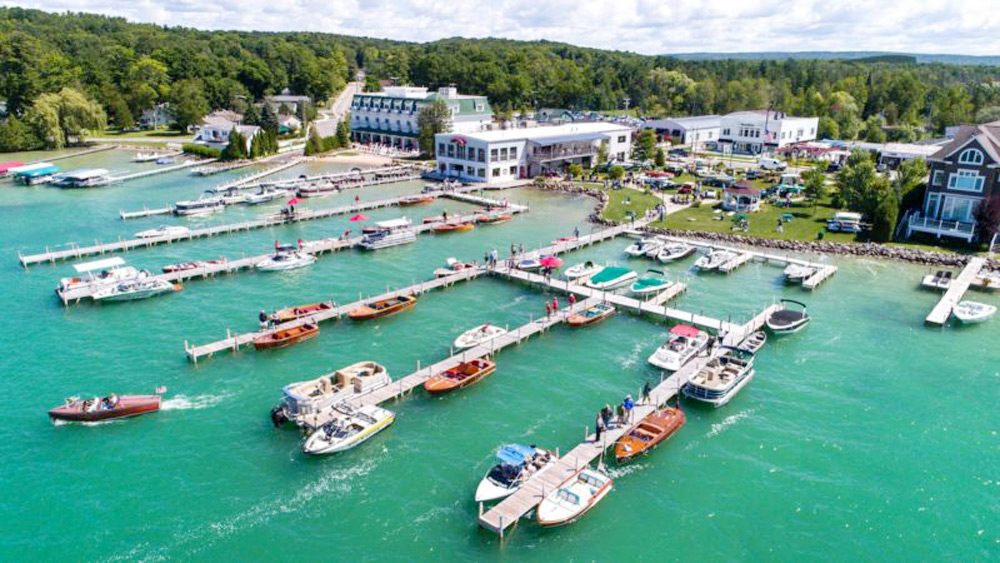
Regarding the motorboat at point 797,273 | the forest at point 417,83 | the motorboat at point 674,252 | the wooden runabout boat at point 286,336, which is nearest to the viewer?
the wooden runabout boat at point 286,336

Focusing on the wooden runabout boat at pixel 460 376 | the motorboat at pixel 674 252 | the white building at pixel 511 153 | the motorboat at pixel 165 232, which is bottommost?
the wooden runabout boat at pixel 460 376

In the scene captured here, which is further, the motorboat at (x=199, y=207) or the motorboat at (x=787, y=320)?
the motorboat at (x=199, y=207)

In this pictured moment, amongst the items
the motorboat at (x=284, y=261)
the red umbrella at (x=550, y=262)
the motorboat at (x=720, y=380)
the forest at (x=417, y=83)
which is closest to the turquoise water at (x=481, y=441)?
the motorboat at (x=720, y=380)

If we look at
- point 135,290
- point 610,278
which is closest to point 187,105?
point 135,290

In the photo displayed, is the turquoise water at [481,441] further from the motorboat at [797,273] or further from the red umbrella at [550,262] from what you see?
the red umbrella at [550,262]

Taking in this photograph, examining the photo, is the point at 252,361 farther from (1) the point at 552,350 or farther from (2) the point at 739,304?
(2) the point at 739,304

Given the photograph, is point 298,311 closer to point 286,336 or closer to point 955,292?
point 286,336

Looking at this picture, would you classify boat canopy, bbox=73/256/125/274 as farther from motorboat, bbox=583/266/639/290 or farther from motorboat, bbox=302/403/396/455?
motorboat, bbox=583/266/639/290
